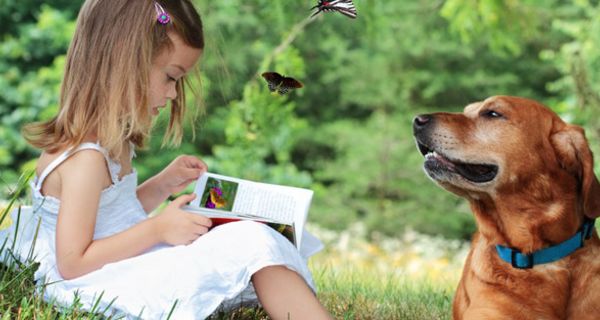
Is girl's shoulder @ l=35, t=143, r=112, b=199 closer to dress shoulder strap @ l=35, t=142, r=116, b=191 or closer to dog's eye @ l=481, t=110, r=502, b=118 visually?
dress shoulder strap @ l=35, t=142, r=116, b=191

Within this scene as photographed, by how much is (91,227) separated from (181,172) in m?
0.60

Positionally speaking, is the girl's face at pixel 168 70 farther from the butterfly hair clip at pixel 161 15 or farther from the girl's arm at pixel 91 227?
the girl's arm at pixel 91 227

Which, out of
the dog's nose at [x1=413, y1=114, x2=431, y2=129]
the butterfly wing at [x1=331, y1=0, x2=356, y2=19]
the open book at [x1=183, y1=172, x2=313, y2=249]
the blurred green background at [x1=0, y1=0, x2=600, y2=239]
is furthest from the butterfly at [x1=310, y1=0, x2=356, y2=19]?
the blurred green background at [x1=0, y1=0, x2=600, y2=239]

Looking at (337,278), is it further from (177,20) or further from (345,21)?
(345,21)

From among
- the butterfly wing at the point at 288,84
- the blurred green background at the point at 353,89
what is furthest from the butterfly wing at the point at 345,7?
the blurred green background at the point at 353,89

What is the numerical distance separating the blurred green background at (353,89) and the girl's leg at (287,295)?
5.89 m

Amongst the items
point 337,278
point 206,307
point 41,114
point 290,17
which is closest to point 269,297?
point 206,307

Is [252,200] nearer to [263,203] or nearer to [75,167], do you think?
[263,203]

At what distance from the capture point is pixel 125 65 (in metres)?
2.83

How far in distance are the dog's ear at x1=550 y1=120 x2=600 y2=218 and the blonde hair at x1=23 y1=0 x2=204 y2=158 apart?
1.36 meters

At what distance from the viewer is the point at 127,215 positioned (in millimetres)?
3012

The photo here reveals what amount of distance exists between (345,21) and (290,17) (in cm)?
562

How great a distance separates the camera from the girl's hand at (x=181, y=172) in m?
3.18

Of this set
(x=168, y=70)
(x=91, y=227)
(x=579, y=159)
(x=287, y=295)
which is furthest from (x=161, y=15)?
(x=579, y=159)
